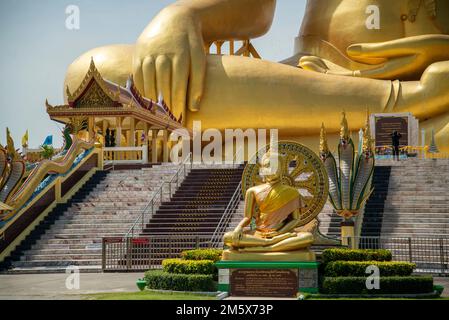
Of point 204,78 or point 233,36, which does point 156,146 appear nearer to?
point 204,78

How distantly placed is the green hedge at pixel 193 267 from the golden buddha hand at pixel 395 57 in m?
16.9

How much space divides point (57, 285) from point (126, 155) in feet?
37.1

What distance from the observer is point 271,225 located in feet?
41.4

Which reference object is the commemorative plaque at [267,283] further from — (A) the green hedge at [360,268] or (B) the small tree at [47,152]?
(B) the small tree at [47,152]

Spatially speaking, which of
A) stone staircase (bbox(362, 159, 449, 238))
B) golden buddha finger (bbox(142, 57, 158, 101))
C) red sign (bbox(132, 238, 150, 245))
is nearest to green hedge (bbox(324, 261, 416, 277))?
stone staircase (bbox(362, 159, 449, 238))

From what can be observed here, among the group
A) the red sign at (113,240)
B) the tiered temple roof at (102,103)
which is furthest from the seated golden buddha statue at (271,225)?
the tiered temple roof at (102,103)

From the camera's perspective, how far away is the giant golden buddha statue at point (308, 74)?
27297mm

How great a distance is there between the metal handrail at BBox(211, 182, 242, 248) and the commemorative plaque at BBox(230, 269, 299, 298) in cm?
602

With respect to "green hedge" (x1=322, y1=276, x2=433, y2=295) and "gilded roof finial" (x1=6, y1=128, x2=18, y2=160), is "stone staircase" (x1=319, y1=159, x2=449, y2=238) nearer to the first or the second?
"green hedge" (x1=322, y1=276, x2=433, y2=295)

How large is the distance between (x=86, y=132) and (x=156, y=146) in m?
2.33

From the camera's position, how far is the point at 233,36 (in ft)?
99.8

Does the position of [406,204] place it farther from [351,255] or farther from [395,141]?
[351,255]

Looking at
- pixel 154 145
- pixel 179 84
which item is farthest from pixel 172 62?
pixel 154 145
